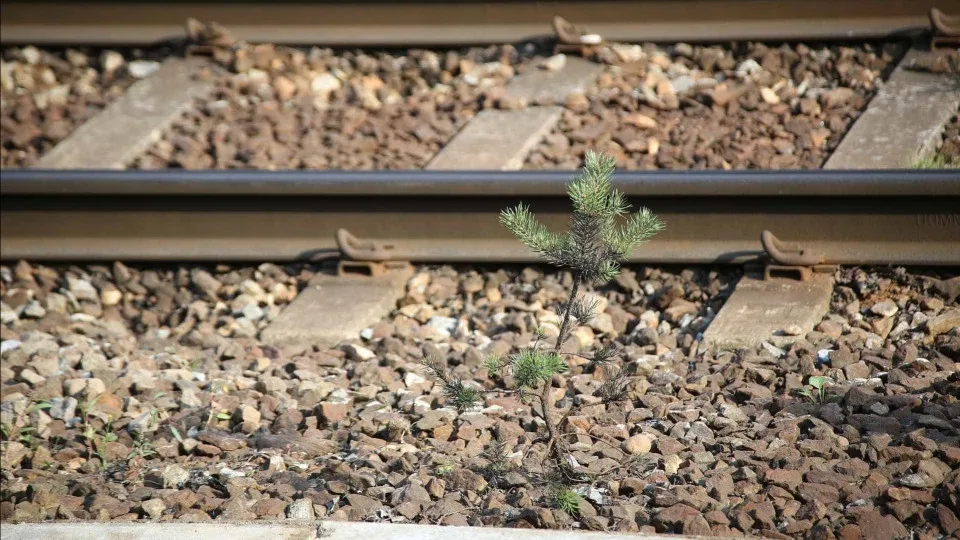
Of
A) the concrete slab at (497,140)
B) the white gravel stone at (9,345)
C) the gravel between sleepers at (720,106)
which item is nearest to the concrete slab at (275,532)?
the white gravel stone at (9,345)

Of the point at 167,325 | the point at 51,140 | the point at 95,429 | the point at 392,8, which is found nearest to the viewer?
the point at 95,429

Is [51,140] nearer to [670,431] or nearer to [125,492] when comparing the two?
Result: [125,492]

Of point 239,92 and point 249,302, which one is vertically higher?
point 239,92

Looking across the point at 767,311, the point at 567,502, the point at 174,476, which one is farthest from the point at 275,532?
the point at 767,311

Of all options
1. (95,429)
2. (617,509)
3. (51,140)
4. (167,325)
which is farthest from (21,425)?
(51,140)

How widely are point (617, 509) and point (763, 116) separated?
3.11 metres

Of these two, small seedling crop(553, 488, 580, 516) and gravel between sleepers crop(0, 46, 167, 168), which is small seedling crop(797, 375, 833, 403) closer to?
small seedling crop(553, 488, 580, 516)

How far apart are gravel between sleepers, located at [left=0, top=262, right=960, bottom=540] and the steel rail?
6.67 ft

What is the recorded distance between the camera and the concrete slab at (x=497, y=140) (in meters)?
5.46

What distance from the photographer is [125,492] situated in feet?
11.1

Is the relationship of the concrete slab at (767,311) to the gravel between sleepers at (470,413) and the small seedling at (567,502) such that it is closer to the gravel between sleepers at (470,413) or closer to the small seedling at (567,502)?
the gravel between sleepers at (470,413)

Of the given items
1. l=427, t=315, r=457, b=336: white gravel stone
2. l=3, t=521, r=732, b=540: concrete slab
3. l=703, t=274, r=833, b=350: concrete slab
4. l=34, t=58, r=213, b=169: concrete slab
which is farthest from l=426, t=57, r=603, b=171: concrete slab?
l=3, t=521, r=732, b=540: concrete slab

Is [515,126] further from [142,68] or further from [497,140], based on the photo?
[142,68]

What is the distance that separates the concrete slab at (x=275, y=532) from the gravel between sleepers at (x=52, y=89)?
3535 mm
